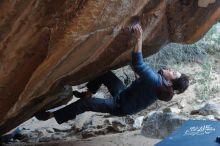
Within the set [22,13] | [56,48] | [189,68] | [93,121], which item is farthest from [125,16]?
[189,68]

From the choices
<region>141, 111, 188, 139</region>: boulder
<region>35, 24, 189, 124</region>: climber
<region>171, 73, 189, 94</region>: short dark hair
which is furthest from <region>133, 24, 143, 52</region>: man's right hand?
<region>141, 111, 188, 139</region>: boulder

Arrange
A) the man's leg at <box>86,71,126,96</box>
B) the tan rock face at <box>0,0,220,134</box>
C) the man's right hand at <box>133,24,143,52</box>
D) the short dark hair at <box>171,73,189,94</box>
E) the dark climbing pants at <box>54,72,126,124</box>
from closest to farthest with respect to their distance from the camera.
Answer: the tan rock face at <box>0,0,220,134</box> → the man's right hand at <box>133,24,143,52</box> → the short dark hair at <box>171,73,189,94</box> → the dark climbing pants at <box>54,72,126,124</box> → the man's leg at <box>86,71,126,96</box>

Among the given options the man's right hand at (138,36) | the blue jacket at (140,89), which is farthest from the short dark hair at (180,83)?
the man's right hand at (138,36)

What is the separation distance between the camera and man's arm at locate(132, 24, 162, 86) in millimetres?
4527

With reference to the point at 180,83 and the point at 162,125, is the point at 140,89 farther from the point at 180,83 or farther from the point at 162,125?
the point at 162,125

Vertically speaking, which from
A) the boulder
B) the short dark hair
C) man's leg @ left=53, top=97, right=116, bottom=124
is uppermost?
the short dark hair

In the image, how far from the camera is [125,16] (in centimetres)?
413

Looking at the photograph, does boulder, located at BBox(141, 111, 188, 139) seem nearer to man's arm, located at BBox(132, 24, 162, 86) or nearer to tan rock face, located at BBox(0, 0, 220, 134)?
tan rock face, located at BBox(0, 0, 220, 134)

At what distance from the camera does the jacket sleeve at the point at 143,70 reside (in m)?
4.53

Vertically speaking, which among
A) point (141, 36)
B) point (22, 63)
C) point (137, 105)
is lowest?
point (137, 105)

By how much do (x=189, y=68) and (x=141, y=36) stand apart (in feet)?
18.8

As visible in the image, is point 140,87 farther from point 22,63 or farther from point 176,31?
point 22,63

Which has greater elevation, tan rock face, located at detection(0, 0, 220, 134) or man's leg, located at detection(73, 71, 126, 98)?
tan rock face, located at detection(0, 0, 220, 134)

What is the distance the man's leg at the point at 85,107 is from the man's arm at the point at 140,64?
961 mm
